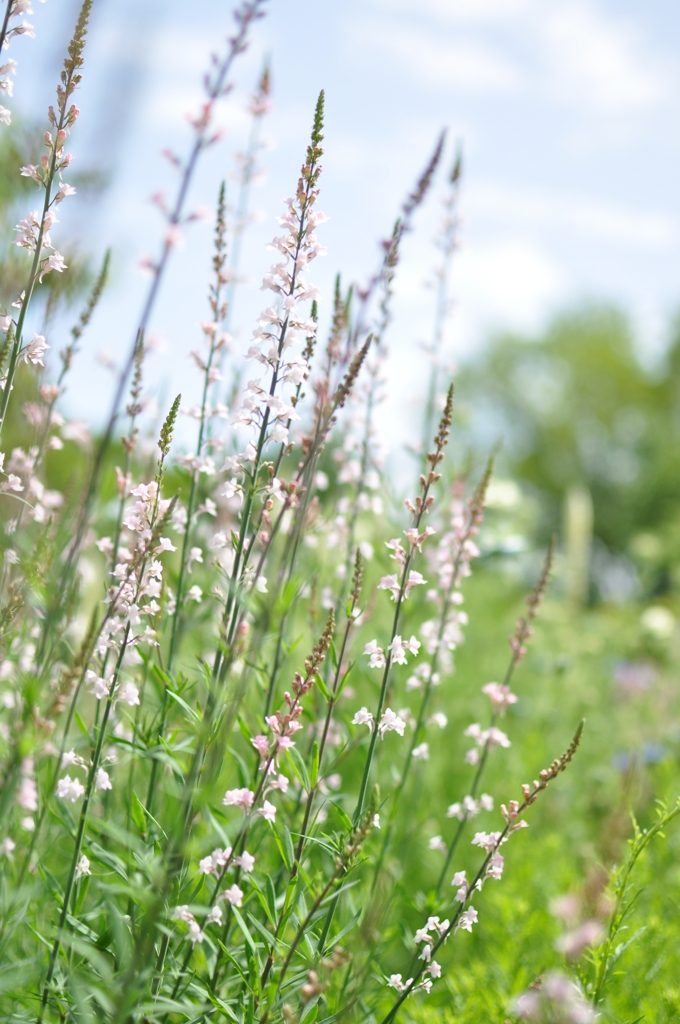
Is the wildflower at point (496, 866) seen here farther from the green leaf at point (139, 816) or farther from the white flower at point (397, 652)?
the green leaf at point (139, 816)

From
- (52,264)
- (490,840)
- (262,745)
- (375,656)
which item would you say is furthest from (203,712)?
(52,264)

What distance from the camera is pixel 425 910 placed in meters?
2.32

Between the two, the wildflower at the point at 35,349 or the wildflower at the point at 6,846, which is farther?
the wildflower at the point at 35,349

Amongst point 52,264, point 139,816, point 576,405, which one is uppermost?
point 576,405

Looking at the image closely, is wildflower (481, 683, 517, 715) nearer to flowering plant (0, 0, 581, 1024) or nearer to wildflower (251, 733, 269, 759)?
flowering plant (0, 0, 581, 1024)

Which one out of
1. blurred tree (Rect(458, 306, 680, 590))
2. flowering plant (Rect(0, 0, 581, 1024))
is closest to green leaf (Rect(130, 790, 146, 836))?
flowering plant (Rect(0, 0, 581, 1024))

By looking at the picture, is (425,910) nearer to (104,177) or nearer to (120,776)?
(120,776)

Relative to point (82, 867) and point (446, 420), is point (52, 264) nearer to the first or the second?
point (446, 420)

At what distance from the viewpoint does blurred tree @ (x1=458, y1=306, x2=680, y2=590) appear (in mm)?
26016

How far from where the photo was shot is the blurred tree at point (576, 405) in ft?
85.4

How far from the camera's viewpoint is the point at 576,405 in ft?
89.7

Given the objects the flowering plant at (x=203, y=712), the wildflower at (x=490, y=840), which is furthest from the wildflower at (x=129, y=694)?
the wildflower at (x=490, y=840)

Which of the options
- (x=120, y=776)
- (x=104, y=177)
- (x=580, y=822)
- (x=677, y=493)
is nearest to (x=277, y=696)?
(x=120, y=776)

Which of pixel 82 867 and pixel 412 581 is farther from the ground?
pixel 412 581
